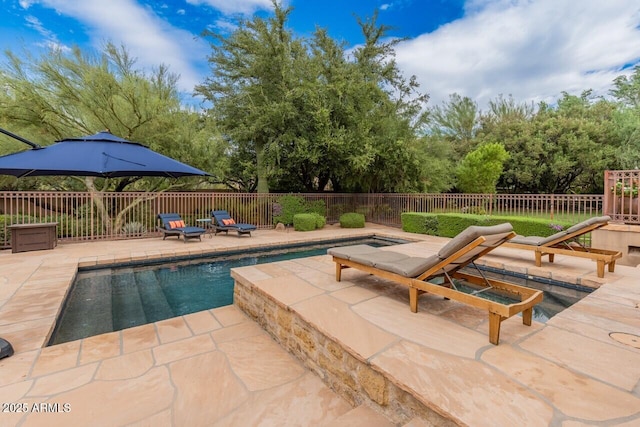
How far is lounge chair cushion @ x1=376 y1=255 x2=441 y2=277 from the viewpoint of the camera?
2703 millimetres

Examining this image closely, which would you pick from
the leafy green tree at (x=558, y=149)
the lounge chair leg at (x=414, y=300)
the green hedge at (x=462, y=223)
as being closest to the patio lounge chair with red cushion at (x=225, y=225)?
the green hedge at (x=462, y=223)

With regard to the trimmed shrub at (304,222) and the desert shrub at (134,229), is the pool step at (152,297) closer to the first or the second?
the desert shrub at (134,229)

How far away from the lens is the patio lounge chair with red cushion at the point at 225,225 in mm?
9305

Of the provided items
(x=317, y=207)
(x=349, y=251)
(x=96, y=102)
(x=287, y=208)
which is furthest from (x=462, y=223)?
(x=96, y=102)

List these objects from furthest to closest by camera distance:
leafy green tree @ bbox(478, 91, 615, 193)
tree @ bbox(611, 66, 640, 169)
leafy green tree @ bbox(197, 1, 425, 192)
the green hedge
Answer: leafy green tree @ bbox(478, 91, 615, 193)
tree @ bbox(611, 66, 640, 169)
leafy green tree @ bbox(197, 1, 425, 192)
the green hedge

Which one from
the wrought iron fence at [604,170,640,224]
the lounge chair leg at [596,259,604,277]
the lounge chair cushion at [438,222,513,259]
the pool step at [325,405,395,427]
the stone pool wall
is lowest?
the pool step at [325,405,395,427]

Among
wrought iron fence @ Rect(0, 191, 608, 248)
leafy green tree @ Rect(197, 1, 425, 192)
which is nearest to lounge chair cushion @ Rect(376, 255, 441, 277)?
wrought iron fence @ Rect(0, 191, 608, 248)

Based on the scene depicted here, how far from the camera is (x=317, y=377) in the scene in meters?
2.26

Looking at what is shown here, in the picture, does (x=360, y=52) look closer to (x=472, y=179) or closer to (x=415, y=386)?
(x=472, y=179)

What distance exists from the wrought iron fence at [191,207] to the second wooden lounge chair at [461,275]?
18.6 ft

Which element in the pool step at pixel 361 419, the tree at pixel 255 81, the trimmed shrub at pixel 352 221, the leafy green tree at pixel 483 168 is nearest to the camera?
the pool step at pixel 361 419

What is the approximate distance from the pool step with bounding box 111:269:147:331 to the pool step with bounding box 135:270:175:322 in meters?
0.06

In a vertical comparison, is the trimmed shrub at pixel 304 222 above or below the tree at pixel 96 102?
below

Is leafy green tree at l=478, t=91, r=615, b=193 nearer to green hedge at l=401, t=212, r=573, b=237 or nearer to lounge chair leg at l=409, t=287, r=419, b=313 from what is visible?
green hedge at l=401, t=212, r=573, b=237
